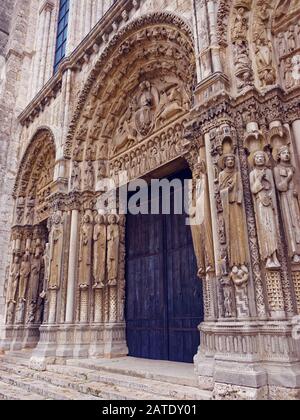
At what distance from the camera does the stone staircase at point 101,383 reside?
139 inches

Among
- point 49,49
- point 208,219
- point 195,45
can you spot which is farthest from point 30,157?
point 208,219

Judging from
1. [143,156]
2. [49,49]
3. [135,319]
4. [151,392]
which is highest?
[49,49]

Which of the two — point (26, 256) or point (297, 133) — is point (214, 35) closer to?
point (297, 133)

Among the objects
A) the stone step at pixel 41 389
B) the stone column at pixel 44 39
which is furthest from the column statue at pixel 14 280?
the stone column at pixel 44 39

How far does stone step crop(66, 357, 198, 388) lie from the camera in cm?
380

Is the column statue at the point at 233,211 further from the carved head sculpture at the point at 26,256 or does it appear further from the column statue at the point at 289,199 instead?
the carved head sculpture at the point at 26,256

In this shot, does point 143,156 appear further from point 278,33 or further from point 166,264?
point 278,33

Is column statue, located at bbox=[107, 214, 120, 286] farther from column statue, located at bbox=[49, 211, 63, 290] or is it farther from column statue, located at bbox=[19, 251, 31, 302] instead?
column statue, located at bbox=[19, 251, 31, 302]

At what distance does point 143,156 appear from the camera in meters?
6.27

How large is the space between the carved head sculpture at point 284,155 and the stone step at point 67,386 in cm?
281

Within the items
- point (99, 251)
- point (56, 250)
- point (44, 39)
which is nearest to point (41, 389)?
point (99, 251)

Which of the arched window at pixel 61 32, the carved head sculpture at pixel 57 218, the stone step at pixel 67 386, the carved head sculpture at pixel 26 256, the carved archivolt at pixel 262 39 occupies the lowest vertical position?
the stone step at pixel 67 386

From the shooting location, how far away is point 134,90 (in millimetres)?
6941

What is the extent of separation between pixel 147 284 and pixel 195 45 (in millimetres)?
4021
